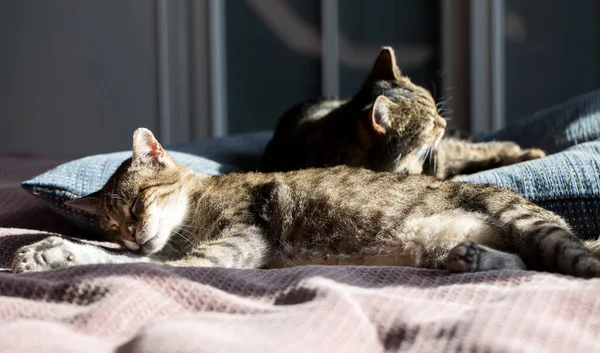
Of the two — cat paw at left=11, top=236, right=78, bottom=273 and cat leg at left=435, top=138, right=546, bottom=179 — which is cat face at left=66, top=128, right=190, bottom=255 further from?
cat leg at left=435, top=138, right=546, bottom=179

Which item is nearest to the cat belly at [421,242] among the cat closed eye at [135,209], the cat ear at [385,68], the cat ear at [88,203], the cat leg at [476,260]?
the cat leg at [476,260]

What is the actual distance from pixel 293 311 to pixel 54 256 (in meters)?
0.60

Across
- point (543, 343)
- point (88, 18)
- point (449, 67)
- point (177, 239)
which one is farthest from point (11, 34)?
point (543, 343)

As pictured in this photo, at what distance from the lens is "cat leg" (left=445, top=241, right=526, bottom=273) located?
1.27m

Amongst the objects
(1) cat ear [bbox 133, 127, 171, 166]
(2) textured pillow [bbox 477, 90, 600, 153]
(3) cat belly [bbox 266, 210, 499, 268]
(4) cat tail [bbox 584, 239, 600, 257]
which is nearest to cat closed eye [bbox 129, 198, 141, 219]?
(1) cat ear [bbox 133, 127, 171, 166]

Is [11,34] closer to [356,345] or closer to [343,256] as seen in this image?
[343,256]

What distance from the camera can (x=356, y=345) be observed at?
0.94m

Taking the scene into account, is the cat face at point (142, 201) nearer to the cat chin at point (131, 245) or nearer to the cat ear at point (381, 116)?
the cat chin at point (131, 245)

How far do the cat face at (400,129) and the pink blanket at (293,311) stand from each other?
921 mm

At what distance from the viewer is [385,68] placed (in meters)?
2.40

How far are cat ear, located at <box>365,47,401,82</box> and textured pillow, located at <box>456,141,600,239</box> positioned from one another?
0.71 metres

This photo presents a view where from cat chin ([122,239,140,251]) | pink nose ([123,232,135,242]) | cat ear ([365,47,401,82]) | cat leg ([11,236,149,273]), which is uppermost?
cat ear ([365,47,401,82])

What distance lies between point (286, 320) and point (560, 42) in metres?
2.81

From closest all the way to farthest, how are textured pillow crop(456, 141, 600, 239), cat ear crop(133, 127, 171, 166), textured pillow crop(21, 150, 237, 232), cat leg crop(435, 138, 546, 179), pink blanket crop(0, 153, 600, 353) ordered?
pink blanket crop(0, 153, 600, 353) → textured pillow crop(456, 141, 600, 239) → cat ear crop(133, 127, 171, 166) → textured pillow crop(21, 150, 237, 232) → cat leg crop(435, 138, 546, 179)
